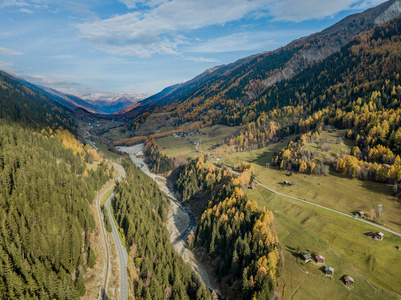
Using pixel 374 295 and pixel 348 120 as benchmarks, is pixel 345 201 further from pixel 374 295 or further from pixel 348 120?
pixel 348 120

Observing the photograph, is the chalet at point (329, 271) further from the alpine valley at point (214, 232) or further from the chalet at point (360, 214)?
the chalet at point (360, 214)

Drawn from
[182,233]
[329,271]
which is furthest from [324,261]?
[182,233]

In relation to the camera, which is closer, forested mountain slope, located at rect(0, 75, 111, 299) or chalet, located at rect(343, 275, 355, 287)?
forested mountain slope, located at rect(0, 75, 111, 299)

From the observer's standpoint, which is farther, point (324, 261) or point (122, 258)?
point (122, 258)

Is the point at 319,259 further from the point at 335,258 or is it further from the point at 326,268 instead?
the point at 335,258

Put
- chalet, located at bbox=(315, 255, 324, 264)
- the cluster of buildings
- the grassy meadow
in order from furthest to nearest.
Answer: chalet, located at bbox=(315, 255, 324, 264), the cluster of buildings, the grassy meadow

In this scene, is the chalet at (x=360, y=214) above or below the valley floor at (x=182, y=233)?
above

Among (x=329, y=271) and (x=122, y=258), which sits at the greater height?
(x=122, y=258)

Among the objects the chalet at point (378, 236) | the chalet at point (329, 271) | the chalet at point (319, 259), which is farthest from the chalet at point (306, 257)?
the chalet at point (378, 236)

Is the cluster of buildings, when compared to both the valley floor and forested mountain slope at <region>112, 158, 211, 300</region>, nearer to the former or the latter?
the valley floor

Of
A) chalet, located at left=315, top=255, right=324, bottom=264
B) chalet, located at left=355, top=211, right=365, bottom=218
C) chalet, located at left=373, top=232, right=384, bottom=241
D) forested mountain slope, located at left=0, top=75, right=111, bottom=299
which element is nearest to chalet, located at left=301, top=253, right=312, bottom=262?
chalet, located at left=315, top=255, right=324, bottom=264

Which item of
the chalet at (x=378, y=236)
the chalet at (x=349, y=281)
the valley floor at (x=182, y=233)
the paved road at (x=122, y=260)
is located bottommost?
the valley floor at (x=182, y=233)

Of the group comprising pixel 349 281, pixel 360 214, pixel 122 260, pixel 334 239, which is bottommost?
pixel 349 281
